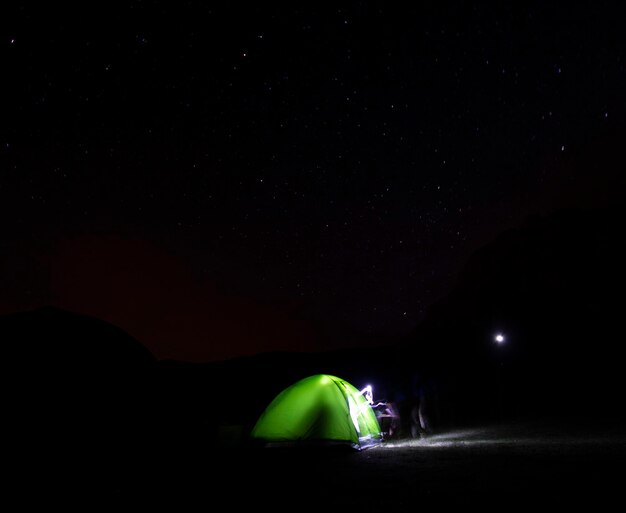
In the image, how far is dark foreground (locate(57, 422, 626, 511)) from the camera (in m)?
4.87

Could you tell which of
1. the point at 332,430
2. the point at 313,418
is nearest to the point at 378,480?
the point at 332,430

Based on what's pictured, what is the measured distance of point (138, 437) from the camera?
1505cm

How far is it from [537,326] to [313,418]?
3571 centimetres

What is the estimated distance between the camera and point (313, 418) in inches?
427

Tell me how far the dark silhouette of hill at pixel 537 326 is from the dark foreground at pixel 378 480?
13144 millimetres

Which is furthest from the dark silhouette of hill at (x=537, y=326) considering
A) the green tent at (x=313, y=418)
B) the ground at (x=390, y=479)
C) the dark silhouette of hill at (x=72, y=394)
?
the dark silhouette of hill at (x=72, y=394)

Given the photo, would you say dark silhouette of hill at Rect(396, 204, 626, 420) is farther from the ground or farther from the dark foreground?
the dark foreground

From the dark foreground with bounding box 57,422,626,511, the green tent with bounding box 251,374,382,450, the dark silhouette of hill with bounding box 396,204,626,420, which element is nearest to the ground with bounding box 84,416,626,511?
the dark foreground with bounding box 57,422,626,511

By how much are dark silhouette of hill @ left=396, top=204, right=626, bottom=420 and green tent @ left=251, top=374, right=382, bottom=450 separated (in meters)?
11.2

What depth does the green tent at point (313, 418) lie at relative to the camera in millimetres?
10680

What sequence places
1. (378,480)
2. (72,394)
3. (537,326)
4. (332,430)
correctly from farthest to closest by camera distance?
(537,326), (72,394), (332,430), (378,480)

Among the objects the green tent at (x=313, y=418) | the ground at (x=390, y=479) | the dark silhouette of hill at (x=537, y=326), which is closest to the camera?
the ground at (x=390, y=479)

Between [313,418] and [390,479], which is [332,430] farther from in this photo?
[390,479]

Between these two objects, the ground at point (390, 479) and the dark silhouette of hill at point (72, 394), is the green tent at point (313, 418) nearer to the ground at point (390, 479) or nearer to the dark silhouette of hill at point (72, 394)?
the ground at point (390, 479)
